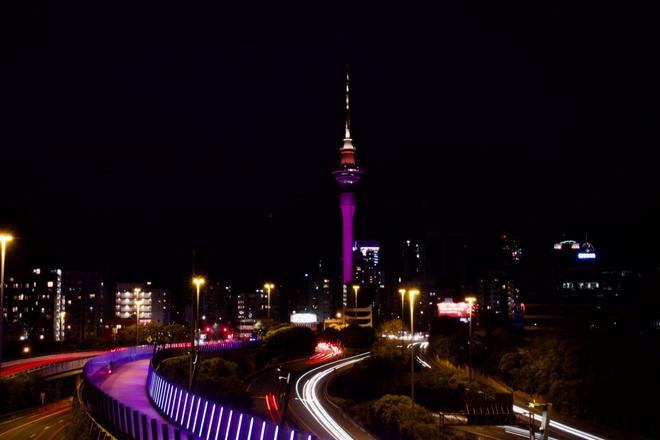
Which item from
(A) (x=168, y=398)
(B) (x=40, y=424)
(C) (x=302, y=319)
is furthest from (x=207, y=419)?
(C) (x=302, y=319)

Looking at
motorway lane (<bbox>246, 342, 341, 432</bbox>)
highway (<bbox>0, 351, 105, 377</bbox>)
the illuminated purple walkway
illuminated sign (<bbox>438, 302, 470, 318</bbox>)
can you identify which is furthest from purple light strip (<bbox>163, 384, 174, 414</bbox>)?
illuminated sign (<bbox>438, 302, 470, 318</bbox>)

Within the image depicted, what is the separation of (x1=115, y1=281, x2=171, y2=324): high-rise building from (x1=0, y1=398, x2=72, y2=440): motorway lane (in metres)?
137

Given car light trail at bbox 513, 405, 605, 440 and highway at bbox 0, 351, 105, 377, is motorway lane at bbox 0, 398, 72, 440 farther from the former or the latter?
car light trail at bbox 513, 405, 605, 440

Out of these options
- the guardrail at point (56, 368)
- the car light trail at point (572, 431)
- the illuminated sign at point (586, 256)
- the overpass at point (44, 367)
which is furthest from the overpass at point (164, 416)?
the illuminated sign at point (586, 256)

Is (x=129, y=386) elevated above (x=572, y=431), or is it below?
above

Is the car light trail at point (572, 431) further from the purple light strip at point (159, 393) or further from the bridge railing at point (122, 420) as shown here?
the bridge railing at point (122, 420)

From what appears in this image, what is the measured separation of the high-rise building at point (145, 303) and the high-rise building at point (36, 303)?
36641mm

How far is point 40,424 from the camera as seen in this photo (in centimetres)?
4059

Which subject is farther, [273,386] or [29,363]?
[273,386]

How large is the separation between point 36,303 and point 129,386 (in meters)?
102

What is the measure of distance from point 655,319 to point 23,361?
60024 millimetres

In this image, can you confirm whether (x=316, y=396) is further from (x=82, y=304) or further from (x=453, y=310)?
(x=82, y=304)

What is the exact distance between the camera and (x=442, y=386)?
58.6 meters

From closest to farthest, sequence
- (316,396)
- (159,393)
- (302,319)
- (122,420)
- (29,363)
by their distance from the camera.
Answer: (122,420), (159,393), (316,396), (29,363), (302,319)
